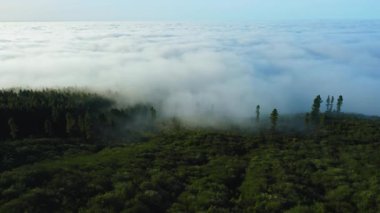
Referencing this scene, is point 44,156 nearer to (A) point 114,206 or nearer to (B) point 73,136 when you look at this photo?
(A) point 114,206

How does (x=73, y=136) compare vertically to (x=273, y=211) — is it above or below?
below

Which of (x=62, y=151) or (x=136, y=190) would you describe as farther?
(x=62, y=151)

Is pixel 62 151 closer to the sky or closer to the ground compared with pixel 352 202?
closer to the ground

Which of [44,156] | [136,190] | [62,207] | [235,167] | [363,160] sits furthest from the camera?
[44,156]

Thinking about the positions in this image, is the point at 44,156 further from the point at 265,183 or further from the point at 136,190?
the point at 265,183

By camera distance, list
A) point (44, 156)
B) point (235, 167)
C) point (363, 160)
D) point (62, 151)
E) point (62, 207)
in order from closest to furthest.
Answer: point (62, 207) < point (235, 167) < point (363, 160) < point (44, 156) < point (62, 151)

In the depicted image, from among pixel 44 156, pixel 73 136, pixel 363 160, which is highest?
pixel 363 160

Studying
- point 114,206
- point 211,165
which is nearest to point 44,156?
point 211,165

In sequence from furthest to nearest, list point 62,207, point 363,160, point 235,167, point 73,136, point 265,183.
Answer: point 73,136, point 363,160, point 235,167, point 265,183, point 62,207

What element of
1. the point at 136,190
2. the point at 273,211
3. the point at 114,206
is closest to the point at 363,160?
the point at 273,211
